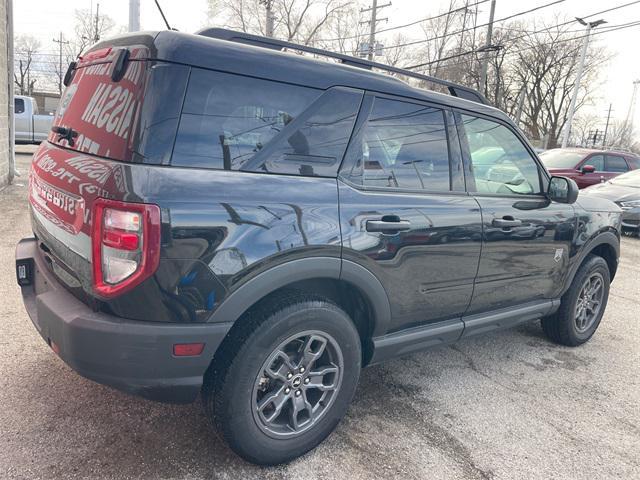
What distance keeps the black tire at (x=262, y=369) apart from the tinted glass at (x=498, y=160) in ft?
4.71

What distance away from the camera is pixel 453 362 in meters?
3.80

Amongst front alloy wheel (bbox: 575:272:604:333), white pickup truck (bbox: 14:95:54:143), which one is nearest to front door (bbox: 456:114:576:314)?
front alloy wheel (bbox: 575:272:604:333)

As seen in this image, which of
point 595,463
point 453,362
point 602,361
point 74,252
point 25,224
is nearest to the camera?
point 74,252

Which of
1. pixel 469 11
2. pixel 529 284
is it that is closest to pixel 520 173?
pixel 529 284

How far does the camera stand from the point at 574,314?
4.18 meters

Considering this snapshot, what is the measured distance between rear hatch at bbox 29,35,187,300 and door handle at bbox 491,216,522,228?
208 centimetres

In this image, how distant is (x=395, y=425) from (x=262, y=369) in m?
1.04

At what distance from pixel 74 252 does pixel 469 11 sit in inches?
1326

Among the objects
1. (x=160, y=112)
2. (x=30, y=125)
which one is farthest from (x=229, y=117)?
(x=30, y=125)

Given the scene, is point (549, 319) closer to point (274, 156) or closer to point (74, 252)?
point (274, 156)

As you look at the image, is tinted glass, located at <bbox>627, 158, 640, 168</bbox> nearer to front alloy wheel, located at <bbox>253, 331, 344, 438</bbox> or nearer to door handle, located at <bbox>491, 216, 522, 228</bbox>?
door handle, located at <bbox>491, 216, 522, 228</bbox>

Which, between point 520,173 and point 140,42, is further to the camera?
point 520,173

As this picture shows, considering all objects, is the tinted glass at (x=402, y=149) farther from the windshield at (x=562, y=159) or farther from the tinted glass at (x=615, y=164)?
the tinted glass at (x=615, y=164)

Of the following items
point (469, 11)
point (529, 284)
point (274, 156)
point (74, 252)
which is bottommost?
point (529, 284)
